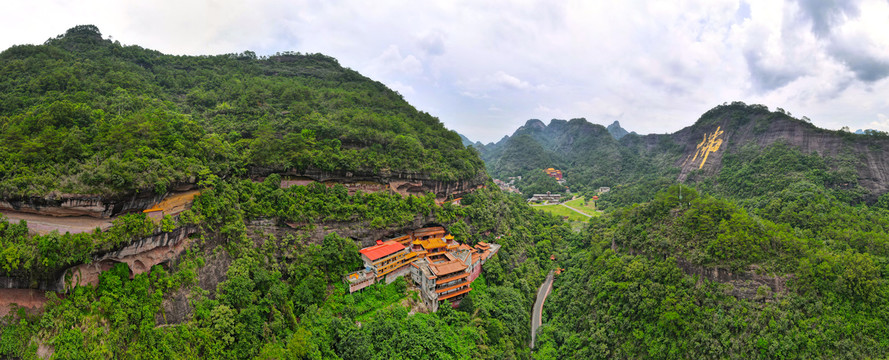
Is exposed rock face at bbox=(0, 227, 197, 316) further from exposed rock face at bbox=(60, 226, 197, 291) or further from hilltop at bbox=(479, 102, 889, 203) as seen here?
hilltop at bbox=(479, 102, 889, 203)

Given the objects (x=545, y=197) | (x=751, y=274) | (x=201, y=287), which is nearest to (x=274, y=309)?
(x=201, y=287)

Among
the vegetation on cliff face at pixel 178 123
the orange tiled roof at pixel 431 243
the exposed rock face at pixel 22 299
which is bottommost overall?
the orange tiled roof at pixel 431 243

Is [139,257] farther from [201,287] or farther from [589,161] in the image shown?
[589,161]

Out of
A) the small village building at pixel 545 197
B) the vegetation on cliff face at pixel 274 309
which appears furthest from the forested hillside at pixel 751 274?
the small village building at pixel 545 197

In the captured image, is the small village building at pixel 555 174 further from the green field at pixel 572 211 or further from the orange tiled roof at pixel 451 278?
the orange tiled roof at pixel 451 278

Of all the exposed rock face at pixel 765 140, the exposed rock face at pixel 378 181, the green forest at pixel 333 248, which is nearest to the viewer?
the green forest at pixel 333 248

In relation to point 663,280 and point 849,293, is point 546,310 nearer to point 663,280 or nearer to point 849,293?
point 663,280
